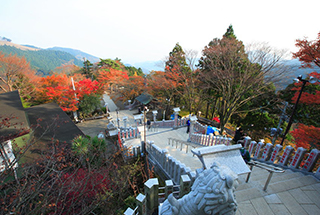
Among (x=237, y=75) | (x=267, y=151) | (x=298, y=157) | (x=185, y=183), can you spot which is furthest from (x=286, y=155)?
(x=237, y=75)

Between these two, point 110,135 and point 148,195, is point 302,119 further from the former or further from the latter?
point 110,135

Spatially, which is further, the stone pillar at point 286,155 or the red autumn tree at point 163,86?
the red autumn tree at point 163,86

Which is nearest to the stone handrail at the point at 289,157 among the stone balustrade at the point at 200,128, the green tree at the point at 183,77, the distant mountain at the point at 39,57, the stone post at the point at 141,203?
the stone balustrade at the point at 200,128

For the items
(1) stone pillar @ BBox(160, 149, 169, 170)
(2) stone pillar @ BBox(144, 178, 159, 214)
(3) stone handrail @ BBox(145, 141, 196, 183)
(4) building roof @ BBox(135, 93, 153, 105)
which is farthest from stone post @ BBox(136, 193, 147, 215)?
(4) building roof @ BBox(135, 93, 153, 105)

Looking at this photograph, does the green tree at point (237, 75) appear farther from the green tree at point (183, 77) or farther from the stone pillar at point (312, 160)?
the stone pillar at point (312, 160)

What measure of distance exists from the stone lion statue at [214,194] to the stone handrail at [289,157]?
4.95m

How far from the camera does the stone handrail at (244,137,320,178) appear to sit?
15.6 feet

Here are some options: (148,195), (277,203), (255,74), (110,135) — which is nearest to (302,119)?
(255,74)

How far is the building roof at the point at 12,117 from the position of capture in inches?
246

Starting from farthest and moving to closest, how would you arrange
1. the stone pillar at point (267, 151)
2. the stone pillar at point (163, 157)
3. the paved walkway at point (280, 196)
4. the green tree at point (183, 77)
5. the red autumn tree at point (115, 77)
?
1. the red autumn tree at point (115, 77)
2. the green tree at point (183, 77)
3. the stone pillar at point (163, 157)
4. the stone pillar at point (267, 151)
5. the paved walkway at point (280, 196)

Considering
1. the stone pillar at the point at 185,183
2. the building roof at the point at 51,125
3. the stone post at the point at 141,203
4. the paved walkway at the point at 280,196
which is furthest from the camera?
the building roof at the point at 51,125

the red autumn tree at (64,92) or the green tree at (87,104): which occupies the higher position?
the red autumn tree at (64,92)

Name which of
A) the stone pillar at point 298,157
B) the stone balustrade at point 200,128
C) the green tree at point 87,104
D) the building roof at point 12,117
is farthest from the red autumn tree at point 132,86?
the stone pillar at point 298,157

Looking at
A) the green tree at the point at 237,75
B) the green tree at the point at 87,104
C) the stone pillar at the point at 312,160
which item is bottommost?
the green tree at the point at 87,104
